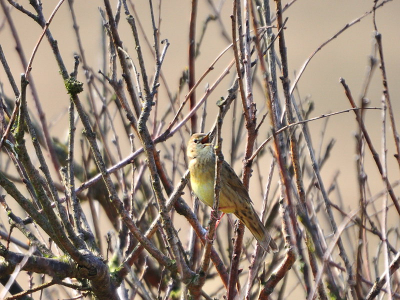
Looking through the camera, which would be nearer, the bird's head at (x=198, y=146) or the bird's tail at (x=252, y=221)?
the bird's tail at (x=252, y=221)

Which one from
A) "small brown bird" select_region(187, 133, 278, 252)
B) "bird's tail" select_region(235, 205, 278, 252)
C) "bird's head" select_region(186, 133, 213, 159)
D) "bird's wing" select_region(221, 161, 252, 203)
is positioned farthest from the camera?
"bird's head" select_region(186, 133, 213, 159)

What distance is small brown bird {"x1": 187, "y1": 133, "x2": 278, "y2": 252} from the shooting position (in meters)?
4.57

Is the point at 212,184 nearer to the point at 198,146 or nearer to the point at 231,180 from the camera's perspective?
the point at 231,180

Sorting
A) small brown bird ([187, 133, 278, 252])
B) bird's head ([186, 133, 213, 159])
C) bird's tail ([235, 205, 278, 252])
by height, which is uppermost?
bird's head ([186, 133, 213, 159])

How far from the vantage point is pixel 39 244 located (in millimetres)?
2875

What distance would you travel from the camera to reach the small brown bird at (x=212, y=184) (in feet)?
15.0

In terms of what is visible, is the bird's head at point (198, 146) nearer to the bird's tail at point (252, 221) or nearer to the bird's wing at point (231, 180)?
the bird's wing at point (231, 180)

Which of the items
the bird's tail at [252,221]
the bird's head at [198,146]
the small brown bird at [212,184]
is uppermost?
the bird's head at [198,146]

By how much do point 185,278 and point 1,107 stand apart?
122 cm

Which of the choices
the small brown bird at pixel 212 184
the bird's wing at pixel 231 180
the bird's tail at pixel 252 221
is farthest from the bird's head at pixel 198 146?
the bird's tail at pixel 252 221

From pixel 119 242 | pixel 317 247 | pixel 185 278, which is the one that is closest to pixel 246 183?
pixel 185 278

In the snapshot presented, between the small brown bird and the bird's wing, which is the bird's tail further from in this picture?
the bird's wing

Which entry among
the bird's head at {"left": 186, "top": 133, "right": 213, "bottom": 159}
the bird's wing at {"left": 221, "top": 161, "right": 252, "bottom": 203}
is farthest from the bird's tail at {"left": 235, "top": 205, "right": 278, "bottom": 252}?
the bird's head at {"left": 186, "top": 133, "right": 213, "bottom": 159}

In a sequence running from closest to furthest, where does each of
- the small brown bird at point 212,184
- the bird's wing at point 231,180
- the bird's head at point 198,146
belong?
the small brown bird at point 212,184, the bird's wing at point 231,180, the bird's head at point 198,146
